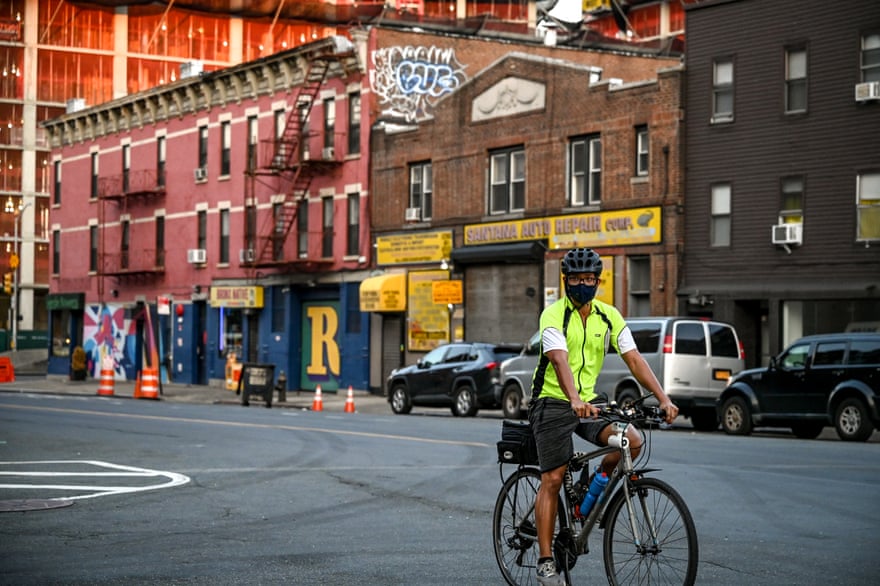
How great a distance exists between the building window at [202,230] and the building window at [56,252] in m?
15.0

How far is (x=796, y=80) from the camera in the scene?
110 feet

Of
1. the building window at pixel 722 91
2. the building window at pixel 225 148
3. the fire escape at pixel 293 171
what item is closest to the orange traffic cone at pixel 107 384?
the fire escape at pixel 293 171

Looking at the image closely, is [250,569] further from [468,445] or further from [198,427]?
[198,427]

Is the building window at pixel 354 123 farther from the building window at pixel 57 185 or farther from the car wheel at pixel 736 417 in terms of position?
the building window at pixel 57 185

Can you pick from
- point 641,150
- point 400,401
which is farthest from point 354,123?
point 400,401

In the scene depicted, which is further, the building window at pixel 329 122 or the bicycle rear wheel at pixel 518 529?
the building window at pixel 329 122

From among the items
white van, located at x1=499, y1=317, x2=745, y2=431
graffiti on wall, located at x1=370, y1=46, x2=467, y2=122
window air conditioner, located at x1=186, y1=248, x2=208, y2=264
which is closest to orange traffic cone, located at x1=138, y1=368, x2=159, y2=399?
graffiti on wall, located at x1=370, y1=46, x2=467, y2=122

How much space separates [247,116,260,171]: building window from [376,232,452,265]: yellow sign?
8.50 meters

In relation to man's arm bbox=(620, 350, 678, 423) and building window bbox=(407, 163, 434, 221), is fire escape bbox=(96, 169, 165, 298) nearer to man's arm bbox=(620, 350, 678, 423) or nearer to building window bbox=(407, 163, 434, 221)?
building window bbox=(407, 163, 434, 221)

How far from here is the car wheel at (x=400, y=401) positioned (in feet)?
116

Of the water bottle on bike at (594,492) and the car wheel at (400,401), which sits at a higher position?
the water bottle on bike at (594,492)

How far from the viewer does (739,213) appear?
114 ft

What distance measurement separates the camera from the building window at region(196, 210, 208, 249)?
56250mm

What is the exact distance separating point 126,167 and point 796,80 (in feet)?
120
